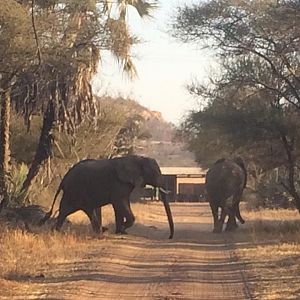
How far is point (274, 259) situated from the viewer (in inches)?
619

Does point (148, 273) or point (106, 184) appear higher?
point (106, 184)

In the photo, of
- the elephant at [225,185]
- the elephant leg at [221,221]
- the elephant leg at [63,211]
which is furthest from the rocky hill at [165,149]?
the elephant leg at [63,211]

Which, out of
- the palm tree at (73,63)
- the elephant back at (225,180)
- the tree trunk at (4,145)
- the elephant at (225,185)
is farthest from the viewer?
the elephant back at (225,180)

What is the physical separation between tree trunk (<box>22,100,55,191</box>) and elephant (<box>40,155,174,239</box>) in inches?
153

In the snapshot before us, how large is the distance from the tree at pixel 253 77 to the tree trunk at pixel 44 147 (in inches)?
200

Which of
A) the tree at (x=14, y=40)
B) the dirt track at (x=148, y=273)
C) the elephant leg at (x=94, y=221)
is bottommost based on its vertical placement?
the dirt track at (x=148, y=273)

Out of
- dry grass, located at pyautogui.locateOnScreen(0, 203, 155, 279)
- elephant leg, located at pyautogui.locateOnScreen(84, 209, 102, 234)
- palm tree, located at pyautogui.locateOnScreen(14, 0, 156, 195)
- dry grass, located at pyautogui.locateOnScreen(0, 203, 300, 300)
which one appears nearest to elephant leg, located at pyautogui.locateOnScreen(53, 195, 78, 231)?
dry grass, located at pyautogui.locateOnScreen(0, 203, 300, 300)

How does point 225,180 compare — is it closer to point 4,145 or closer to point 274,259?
point 4,145

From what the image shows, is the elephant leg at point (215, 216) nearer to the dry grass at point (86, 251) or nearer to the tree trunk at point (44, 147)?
the dry grass at point (86, 251)

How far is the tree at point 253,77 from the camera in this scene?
2270 centimetres

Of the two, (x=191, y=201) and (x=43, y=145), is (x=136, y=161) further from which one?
(x=191, y=201)

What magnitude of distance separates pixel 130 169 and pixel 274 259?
743cm

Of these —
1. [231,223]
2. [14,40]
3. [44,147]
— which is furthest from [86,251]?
[44,147]

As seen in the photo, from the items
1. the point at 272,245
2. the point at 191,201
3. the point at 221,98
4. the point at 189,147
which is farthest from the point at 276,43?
the point at 191,201
